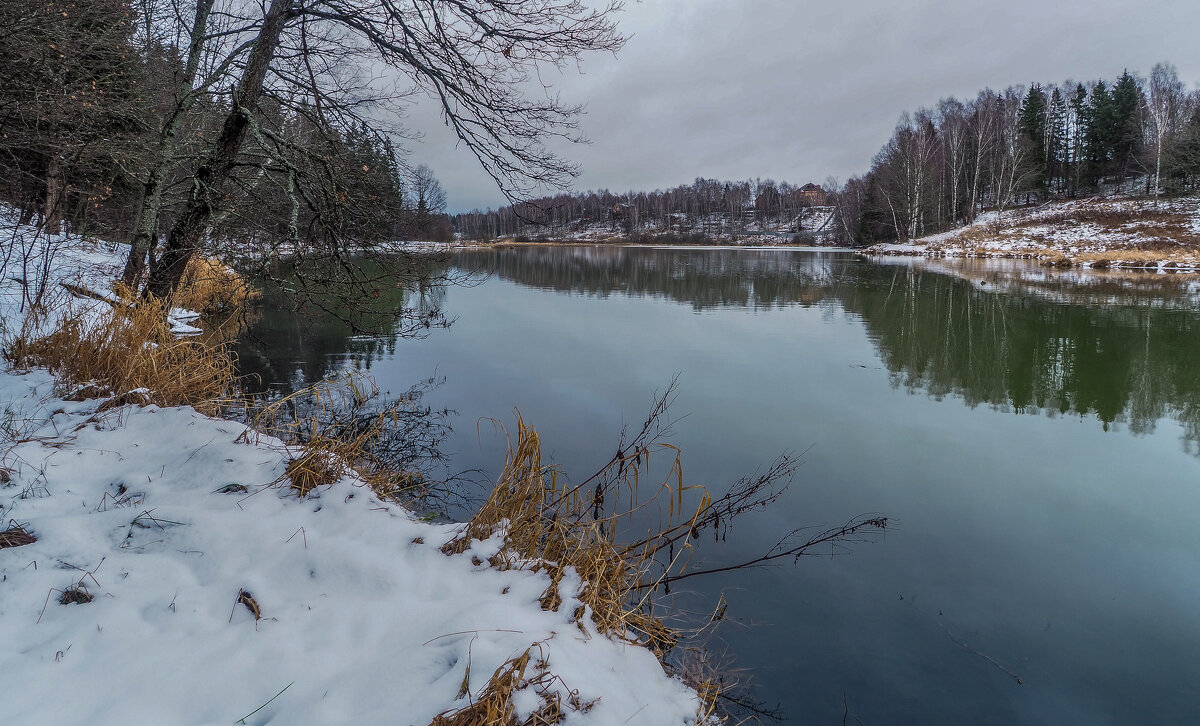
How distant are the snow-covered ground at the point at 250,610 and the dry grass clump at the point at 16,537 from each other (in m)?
0.01

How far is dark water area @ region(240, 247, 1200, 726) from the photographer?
296 centimetres

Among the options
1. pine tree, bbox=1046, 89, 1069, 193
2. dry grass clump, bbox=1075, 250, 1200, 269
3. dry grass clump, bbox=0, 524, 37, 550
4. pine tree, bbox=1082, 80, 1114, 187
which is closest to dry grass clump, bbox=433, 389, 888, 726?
dry grass clump, bbox=0, 524, 37, 550

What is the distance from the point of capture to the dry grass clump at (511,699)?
5.98 feet

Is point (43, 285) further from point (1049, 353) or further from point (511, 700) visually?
point (1049, 353)

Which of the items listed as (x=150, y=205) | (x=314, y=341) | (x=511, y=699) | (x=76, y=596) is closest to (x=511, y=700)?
(x=511, y=699)

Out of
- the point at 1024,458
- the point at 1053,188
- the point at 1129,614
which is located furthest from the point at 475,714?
the point at 1053,188

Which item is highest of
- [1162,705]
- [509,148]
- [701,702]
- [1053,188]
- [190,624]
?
[1053,188]

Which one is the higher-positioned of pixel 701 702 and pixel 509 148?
pixel 509 148

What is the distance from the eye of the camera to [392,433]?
6.02 metres

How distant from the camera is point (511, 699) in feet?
6.28

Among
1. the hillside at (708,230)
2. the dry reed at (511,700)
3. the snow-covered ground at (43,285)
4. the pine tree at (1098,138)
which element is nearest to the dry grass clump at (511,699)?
the dry reed at (511,700)

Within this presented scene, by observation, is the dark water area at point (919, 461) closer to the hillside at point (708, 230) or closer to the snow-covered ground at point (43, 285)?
the snow-covered ground at point (43, 285)

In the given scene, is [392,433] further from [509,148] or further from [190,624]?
[190,624]

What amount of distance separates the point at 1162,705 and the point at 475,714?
3.08 meters
